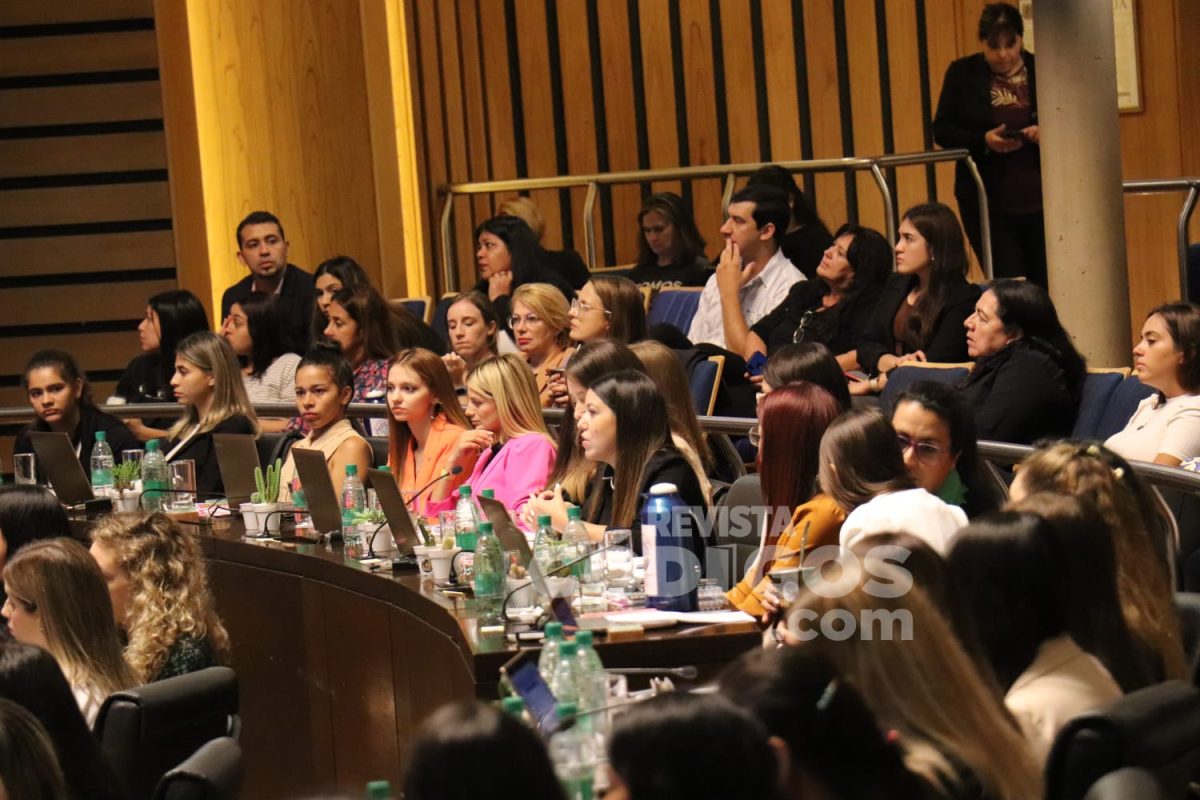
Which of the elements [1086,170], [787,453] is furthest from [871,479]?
[1086,170]

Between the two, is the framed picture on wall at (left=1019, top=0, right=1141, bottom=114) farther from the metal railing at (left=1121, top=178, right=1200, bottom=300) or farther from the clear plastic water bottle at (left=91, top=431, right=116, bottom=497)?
the clear plastic water bottle at (left=91, top=431, right=116, bottom=497)

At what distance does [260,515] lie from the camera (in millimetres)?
5270

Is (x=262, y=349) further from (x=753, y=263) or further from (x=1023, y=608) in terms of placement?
(x=1023, y=608)

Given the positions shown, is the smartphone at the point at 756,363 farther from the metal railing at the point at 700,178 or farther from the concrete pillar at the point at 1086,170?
the metal railing at the point at 700,178

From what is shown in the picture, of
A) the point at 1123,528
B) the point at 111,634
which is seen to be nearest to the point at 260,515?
the point at 111,634

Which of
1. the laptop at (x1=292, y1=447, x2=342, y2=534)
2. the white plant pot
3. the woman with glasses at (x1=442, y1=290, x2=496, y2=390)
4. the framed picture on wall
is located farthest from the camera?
the framed picture on wall

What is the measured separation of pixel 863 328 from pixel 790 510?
2.75 metres

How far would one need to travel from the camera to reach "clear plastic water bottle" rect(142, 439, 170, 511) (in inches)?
233

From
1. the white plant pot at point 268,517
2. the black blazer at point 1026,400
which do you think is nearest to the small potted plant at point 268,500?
the white plant pot at point 268,517

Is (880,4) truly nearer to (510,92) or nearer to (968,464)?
(510,92)

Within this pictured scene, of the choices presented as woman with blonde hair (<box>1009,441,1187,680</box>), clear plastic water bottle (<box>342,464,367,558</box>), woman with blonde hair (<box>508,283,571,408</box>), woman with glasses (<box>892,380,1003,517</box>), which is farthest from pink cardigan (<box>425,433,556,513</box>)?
woman with blonde hair (<box>1009,441,1187,680</box>)

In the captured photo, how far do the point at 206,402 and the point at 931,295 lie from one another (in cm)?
259

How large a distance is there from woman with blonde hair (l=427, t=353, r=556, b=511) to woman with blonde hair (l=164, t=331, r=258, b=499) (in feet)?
4.62

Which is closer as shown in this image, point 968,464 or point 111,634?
point 111,634
